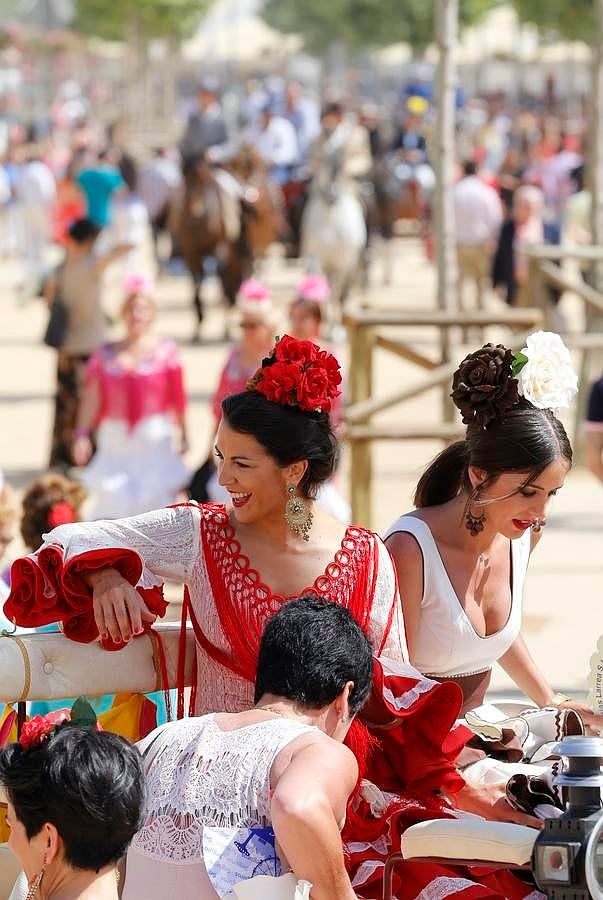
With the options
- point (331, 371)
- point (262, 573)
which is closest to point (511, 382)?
point (331, 371)

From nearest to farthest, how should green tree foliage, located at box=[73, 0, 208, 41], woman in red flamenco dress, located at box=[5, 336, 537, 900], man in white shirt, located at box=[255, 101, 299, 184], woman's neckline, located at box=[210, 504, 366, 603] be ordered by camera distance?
woman in red flamenco dress, located at box=[5, 336, 537, 900], woman's neckline, located at box=[210, 504, 366, 603], man in white shirt, located at box=[255, 101, 299, 184], green tree foliage, located at box=[73, 0, 208, 41]

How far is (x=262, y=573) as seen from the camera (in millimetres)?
3467

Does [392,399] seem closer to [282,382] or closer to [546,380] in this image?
[546,380]

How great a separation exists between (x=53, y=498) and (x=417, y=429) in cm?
307

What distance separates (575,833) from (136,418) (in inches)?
235

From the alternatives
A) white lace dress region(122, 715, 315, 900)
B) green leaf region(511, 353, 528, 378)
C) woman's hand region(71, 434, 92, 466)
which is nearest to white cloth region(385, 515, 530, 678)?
green leaf region(511, 353, 528, 378)

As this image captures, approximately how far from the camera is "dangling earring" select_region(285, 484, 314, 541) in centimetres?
347

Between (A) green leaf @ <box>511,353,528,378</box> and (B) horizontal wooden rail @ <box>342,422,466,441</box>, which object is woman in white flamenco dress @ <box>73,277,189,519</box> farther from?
(A) green leaf @ <box>511,353,528,378</box>

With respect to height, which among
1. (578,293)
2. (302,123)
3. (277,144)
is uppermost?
(302,123)

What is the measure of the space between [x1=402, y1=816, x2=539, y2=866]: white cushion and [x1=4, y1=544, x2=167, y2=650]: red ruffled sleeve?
89cm

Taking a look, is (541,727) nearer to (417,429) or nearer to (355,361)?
(417,429)

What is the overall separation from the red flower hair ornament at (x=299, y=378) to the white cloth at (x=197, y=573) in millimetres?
301

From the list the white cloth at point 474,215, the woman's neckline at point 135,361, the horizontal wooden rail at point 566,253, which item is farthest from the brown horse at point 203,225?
the woman's neckline at point 135,361

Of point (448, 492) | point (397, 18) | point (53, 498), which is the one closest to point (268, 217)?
point (53, 498)
